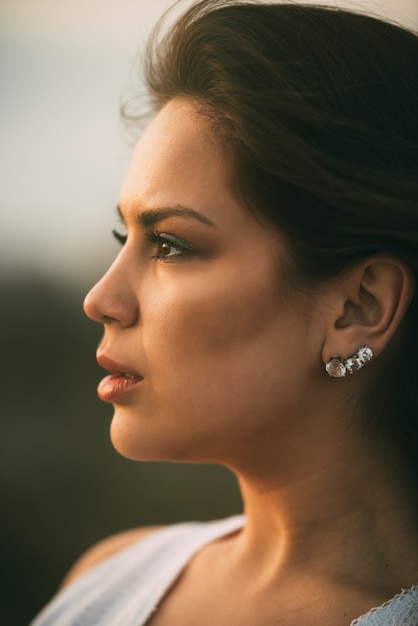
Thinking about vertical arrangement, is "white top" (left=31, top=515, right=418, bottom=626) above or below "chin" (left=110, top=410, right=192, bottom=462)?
below

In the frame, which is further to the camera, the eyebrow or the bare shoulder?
the bare shoulder

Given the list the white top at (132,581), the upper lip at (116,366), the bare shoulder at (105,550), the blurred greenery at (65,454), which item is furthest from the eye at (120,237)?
the blurred greenery at (65,454)

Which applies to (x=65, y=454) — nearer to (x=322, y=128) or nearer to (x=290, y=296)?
(x=290, y=296)

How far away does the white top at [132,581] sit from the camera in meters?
1.77

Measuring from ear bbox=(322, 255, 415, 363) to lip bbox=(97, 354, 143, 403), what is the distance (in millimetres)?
379

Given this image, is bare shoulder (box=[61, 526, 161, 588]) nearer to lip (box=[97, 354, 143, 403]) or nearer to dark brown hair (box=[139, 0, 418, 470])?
lip (box=[97, 354, 143, 403])

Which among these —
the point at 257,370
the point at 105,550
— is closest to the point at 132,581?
the point at 105,550

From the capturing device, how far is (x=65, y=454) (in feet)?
12.0

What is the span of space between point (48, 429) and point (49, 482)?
0.82 ft

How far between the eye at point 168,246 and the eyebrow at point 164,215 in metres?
0.03

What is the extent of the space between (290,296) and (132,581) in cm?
93

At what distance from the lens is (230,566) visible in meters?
1.71

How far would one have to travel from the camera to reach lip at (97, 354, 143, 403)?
4.97 feet

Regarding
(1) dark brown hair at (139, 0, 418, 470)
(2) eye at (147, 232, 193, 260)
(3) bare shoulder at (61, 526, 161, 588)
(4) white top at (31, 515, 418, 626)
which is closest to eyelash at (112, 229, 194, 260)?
(2) eye at (147, 232, 193, 260)
